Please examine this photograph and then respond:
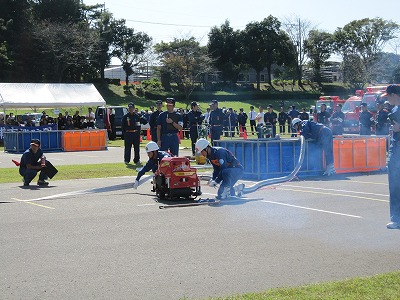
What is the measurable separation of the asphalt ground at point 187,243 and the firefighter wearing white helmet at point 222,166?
366 mm

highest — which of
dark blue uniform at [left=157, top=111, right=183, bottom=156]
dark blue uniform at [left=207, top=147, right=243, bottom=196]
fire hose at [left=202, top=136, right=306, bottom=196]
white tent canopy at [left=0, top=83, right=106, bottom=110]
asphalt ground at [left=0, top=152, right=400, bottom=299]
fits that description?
white tent canopy at [left=0, top=83, right=106, bottom=110]

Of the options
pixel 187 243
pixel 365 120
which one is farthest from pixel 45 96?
pixel 187 243

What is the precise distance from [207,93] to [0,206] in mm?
61603

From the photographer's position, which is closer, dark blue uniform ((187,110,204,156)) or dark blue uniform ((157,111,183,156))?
dark blue uniform ((157,111,183,156))

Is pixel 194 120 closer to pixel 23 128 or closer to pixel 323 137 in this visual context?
pixel 323 137

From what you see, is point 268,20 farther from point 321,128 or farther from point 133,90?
point 321,128

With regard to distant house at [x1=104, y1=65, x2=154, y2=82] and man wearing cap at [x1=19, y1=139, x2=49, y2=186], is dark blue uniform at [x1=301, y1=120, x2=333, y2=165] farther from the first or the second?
distant house at [x1=104, y1=65, x2=154, y2=82]

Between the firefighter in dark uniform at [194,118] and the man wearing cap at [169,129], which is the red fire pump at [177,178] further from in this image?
the firefighter in dark uniform at [194,118]

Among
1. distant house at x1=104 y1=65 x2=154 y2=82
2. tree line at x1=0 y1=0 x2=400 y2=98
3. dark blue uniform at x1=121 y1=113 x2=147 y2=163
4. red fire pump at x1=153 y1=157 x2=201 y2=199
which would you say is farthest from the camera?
distant house at x1=104 y1=65 x2=154 y2=82

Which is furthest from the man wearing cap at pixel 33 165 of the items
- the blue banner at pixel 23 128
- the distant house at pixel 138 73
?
the distant house at pixel 138 73

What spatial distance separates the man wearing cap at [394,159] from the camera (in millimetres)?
9953

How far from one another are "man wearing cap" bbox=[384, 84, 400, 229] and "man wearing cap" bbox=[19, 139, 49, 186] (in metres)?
10.3

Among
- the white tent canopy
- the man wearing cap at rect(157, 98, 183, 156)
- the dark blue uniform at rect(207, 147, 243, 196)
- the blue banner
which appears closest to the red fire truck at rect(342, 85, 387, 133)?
the white tent canopy

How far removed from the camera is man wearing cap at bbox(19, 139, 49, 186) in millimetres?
17484
